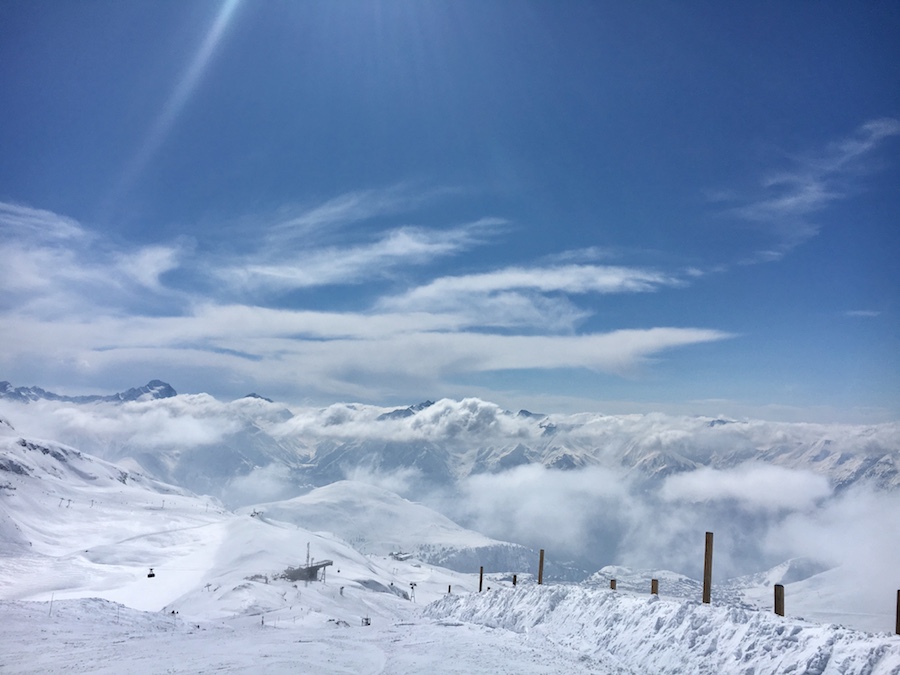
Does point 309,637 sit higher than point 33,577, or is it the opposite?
point 309,637

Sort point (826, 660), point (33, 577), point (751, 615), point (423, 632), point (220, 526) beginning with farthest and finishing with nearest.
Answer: point (220, 526) → point (33, 577) → point (423, 632) → point (751, 615) → point (826, 660)

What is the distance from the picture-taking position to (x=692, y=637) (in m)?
22.1

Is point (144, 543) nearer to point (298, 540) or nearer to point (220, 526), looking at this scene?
point (220, 526)

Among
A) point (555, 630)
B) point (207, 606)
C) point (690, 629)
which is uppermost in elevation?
point (690, 629)

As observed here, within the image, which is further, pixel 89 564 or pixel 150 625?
pixel 89 564

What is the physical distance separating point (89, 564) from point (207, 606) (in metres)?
72.2

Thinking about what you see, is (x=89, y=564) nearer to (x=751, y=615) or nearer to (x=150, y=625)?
(x=150, y=625)

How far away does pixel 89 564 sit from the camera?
384 feet

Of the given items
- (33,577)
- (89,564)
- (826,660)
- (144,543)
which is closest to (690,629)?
(826,660)

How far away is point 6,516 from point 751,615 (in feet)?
569

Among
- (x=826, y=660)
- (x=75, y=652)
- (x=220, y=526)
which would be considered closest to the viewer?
(x=826, y=660)

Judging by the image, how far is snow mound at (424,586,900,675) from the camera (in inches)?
683

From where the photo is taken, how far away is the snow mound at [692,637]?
1734 centimetres

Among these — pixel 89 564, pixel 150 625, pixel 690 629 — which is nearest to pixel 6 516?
pixel 89 564
